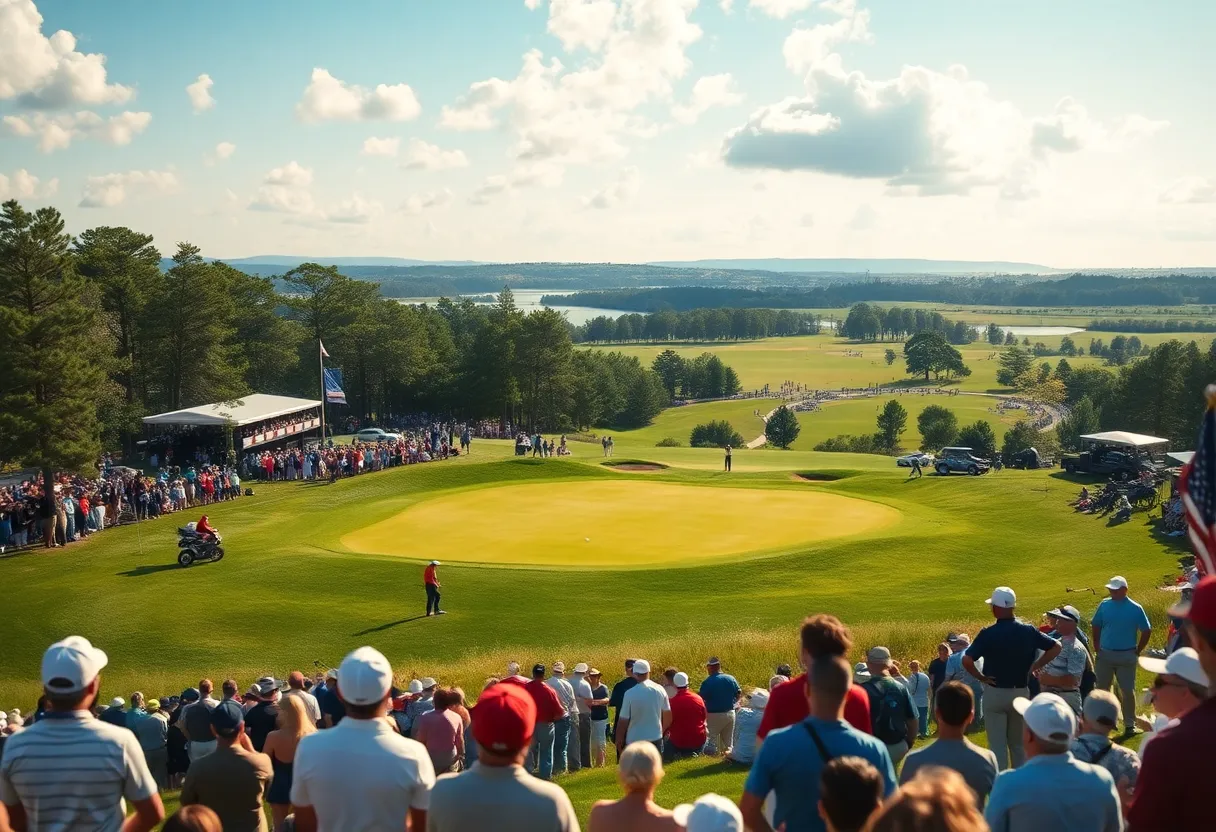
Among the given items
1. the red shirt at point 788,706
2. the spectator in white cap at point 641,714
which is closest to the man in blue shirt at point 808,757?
the red shirt at point 788,706

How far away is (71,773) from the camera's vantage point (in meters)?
6.06

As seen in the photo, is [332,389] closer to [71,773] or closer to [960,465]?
[960,465]

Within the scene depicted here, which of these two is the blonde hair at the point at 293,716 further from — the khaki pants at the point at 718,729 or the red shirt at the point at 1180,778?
the khaki pants at the point at 718,729

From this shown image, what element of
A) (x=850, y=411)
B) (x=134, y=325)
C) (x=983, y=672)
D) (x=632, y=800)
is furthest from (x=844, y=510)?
(x=850, y=411)

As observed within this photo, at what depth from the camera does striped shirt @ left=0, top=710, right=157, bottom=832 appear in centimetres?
607

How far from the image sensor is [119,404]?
209ft

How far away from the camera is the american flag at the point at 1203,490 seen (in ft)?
26.8

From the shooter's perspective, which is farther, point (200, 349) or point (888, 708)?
point (200, 349)

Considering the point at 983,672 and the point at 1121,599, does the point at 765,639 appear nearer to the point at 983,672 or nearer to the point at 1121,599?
the point at 1121,599

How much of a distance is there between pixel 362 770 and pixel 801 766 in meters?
2.60

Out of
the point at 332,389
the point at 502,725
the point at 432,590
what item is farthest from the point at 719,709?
the point at 332,389

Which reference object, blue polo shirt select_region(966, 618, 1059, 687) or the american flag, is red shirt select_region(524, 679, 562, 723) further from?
the american flag

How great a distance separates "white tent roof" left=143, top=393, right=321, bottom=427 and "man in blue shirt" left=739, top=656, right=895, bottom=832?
45.7 meters

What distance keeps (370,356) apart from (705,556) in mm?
61197
